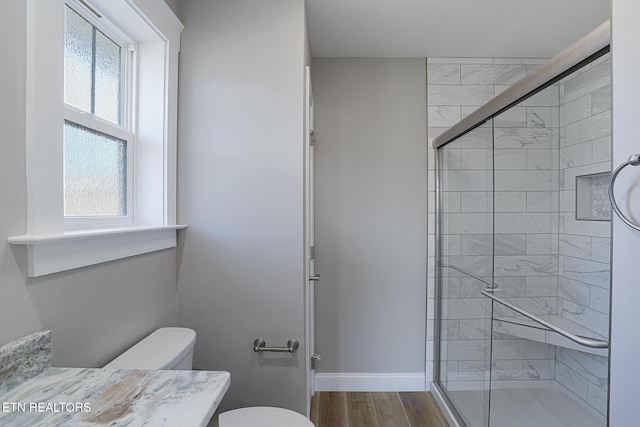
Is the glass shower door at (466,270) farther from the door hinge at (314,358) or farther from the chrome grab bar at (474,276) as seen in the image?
the door hinge at (314,358)

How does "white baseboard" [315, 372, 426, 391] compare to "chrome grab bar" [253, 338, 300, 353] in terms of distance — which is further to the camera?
Answer: "white baseboard" [315, 372, 426, 391]

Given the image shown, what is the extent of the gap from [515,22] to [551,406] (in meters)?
2.02

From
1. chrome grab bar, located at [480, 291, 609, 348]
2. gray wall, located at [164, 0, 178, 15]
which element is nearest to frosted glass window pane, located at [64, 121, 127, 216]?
gray wall, located at [164, 0, 178, 15]

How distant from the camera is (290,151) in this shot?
1536mm

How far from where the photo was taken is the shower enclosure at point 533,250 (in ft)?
3.17

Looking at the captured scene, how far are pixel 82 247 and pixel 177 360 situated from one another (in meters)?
0.52

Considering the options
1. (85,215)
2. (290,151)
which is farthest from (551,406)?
(85,215)

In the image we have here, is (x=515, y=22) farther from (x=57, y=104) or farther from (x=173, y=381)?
(x=173, y=381)

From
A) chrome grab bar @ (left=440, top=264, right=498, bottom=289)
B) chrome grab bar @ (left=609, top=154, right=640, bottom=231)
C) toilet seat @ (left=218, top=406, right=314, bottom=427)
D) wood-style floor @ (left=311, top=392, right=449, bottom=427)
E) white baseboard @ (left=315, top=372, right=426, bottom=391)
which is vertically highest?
chrome grab bar @ (left=609, top=154, right=640, bottom=231)

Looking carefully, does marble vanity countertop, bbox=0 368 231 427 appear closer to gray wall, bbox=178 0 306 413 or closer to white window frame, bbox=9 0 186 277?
white window frame, bbox=9 0 186 277

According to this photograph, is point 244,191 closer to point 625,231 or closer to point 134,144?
point 134,144

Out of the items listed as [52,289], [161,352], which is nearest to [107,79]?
[52,289]

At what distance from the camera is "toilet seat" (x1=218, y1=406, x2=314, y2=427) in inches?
49.1

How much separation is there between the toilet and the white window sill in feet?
1.12
